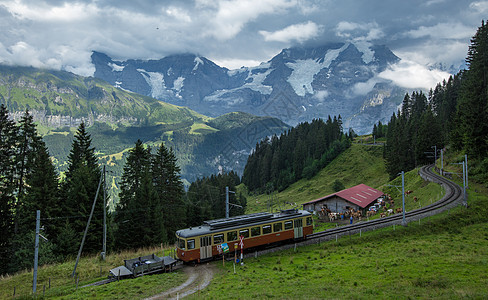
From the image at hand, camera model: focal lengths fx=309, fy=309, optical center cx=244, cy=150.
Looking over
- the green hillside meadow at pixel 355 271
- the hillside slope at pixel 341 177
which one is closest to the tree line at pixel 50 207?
the green hillside meadow at pixel 355 271

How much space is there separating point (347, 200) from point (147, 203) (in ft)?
127

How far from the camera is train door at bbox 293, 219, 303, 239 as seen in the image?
3750cm

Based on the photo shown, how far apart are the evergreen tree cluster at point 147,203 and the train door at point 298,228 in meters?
23.5

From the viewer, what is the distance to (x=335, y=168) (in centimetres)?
12706

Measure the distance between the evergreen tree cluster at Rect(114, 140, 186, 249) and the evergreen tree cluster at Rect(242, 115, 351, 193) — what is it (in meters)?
79.2

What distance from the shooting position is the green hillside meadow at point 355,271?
65.4ft

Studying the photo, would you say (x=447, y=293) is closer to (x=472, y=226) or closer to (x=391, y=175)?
(x=472, y=226)

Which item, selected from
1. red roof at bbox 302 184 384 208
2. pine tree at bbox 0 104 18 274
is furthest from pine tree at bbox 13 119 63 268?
red roof at bbox 302 184 384 208

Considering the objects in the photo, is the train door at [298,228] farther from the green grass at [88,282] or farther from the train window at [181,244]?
the green grass at [88,282]

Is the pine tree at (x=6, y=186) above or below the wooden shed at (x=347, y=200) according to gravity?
above

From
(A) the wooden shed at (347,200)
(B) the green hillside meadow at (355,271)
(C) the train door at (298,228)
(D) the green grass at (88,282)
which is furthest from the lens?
(A) the wooden shed at (347,200)

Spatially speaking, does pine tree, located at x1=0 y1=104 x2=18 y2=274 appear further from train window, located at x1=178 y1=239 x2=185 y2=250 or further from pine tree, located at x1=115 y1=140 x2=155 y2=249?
train window, located at x1=178 y1=239 x2=185 y2=250

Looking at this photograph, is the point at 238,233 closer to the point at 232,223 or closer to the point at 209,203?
the point at 232,223

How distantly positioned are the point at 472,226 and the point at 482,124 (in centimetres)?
3000
